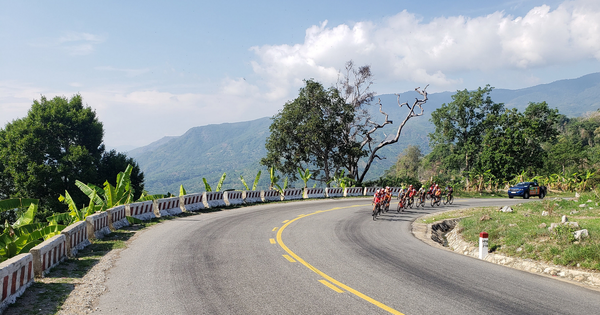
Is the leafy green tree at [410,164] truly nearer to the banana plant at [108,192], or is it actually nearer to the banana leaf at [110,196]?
the banana plant at [108,192]

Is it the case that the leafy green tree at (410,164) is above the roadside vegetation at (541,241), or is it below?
above

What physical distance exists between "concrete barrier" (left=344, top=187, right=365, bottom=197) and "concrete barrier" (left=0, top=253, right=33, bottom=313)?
32.2 metres

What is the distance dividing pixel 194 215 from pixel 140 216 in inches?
134

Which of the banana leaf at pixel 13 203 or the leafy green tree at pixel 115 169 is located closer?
the banana leaf at pixel 13 203

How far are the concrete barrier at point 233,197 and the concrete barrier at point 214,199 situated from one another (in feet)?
1.01

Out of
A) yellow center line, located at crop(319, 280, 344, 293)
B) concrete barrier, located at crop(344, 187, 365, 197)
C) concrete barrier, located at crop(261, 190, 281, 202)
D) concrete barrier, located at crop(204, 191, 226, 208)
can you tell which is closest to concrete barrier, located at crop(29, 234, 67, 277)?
yellow center line, located at crop(319, 280, 344, 293)

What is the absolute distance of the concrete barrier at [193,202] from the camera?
21.1 m

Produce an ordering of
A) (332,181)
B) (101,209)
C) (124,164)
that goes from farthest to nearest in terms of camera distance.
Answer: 1. (124,164)
2. (332,181)
3. (101,209)

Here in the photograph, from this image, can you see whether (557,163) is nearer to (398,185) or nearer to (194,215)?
(398,185)

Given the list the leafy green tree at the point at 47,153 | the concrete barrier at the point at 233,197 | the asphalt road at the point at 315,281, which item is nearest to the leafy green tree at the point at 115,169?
the leafy green tree at the point at 47,153

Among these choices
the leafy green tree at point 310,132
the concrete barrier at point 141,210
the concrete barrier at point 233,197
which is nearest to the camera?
the concrete barrier at point 141,210

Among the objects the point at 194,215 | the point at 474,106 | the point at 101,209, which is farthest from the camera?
the point at 474,106

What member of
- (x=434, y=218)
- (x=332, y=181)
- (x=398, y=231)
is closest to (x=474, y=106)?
(x=332, y=181)

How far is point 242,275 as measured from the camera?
7.70m
